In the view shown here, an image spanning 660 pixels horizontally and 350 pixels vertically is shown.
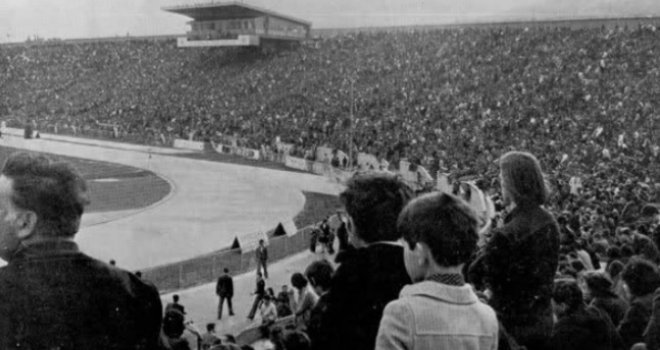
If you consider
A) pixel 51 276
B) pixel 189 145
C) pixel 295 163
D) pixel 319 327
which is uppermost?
pixel 51 276

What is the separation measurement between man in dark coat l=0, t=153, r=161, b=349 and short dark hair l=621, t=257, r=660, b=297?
449 centimetres

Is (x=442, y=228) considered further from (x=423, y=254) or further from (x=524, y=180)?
(x=524, y=180)

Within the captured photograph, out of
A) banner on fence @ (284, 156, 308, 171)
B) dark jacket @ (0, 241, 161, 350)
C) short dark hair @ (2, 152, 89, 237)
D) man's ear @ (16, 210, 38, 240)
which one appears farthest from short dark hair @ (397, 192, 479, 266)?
banner on fence @ (284, 156, 308, 171)

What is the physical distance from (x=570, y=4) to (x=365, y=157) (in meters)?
175

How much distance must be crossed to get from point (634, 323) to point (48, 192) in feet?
15.1

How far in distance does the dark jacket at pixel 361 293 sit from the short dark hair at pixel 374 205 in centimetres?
8

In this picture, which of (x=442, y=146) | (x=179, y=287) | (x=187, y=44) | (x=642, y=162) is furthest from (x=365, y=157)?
(x=187, y=44)

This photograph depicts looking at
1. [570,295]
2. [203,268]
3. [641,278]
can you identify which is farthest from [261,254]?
[570,295]

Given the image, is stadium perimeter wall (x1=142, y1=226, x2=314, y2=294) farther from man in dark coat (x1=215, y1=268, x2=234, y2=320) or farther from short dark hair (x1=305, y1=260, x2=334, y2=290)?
short dark hair (x1=305, y1=260, x2=334, y2=290)

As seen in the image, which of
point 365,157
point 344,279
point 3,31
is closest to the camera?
point 344,279

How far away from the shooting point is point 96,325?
9.61 ft

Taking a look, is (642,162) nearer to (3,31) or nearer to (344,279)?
(344,279)

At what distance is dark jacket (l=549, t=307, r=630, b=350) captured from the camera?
5.09 m

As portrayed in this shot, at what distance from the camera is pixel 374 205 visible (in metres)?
3.85
